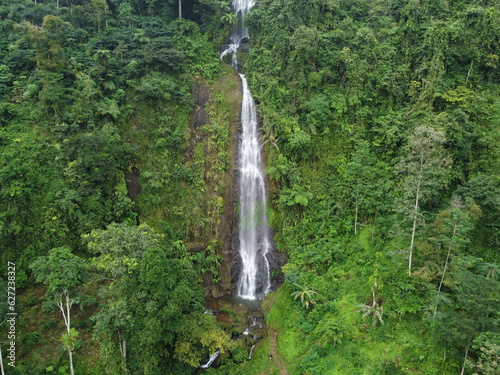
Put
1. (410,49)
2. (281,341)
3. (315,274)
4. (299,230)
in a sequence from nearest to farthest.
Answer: (281,341)
(315,274)
(299,230)
(410,49)

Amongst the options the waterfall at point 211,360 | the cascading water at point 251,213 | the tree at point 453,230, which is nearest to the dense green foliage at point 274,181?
the tree at point 453,230

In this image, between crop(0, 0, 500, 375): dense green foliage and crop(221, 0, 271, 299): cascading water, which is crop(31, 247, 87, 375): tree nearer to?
crop(0, 0, 500, 375): dense green foliage

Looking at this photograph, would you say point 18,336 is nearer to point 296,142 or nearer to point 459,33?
point 296,142

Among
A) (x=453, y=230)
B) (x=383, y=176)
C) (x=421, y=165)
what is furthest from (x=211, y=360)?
(x=383, y=176)

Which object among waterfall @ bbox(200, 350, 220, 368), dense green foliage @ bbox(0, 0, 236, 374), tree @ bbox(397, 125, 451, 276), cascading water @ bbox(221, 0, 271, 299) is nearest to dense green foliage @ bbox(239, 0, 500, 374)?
tree @ bbox(397, 125, 451, 276)

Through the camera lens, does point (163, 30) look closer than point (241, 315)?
No

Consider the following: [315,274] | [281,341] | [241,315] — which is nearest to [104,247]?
[241,315]

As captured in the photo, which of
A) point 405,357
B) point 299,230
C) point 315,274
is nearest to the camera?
point 405,357
